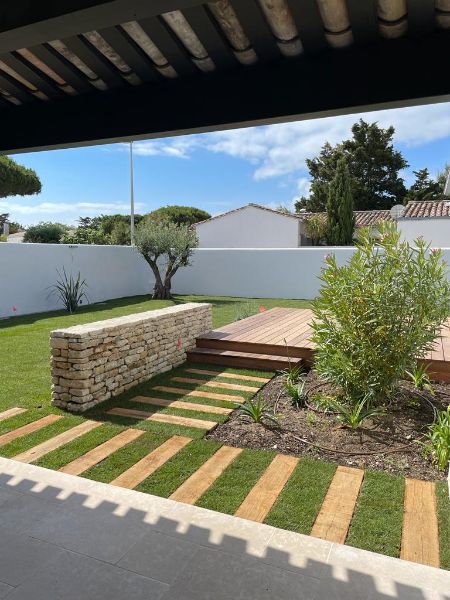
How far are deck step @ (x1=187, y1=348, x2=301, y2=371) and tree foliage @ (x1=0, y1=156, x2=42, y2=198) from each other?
1654 centimetres

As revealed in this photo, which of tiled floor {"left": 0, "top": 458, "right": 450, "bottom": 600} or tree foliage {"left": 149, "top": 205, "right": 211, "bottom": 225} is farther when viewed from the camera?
tree foliage {"left": 149, "top": 205, "right": 211, "bottom": 225}

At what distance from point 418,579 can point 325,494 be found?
88cm

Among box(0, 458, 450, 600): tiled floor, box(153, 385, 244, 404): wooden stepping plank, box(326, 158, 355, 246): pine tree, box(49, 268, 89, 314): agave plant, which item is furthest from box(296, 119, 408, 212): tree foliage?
box(0, 458, 450, 600): tiled floor

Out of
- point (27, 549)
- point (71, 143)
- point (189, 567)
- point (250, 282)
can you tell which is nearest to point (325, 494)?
point (189, 567)

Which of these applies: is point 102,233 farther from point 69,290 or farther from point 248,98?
point 248,98

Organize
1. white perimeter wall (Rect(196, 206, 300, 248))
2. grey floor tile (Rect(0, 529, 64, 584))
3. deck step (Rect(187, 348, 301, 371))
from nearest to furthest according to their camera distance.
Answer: grey floor tile (Rect(0, 529, 64, 584)) → deck step (Rect(187, 348, 301, 371)) → white perimeter wall (Rect(196, 206, 300, 248))

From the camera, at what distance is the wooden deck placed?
574cm

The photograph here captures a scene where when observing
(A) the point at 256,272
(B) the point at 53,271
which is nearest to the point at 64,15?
(B) the point at 53,271

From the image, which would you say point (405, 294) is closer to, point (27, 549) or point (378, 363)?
point (378, 363)

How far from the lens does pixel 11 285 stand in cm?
1090

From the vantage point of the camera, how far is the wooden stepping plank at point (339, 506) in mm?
2598

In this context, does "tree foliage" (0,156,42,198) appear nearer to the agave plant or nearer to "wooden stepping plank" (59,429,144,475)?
Answer: the agave plant

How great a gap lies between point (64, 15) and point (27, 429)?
3642mm

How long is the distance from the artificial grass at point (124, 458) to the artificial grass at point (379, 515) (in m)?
1.69
